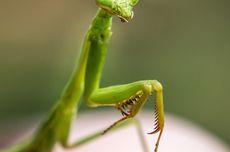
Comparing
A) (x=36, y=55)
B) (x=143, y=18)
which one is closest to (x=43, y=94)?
(x=36, y=55)

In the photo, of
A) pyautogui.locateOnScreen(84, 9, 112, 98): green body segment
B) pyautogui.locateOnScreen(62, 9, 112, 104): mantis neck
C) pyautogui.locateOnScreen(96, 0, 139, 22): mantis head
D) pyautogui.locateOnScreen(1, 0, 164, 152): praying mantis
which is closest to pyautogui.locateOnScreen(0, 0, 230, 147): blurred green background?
pyautogui.locateOnScreen(1, 0, 164, 152): praying mantis

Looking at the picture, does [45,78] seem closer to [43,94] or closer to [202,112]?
[43,94]

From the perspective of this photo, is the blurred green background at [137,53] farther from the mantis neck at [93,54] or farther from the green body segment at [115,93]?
the green body segment at [115,93]

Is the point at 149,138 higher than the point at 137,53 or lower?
lower

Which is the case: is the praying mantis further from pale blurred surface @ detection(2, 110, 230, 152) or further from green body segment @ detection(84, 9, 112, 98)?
pale blurred surface @ detection(2, 110, 230, 152)

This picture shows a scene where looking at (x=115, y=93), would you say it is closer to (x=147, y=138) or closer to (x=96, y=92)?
(x=96, y=92)

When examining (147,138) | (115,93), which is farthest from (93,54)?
(147,138)

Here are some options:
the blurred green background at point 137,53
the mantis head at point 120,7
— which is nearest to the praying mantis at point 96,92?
the mantis head at point 120,7
